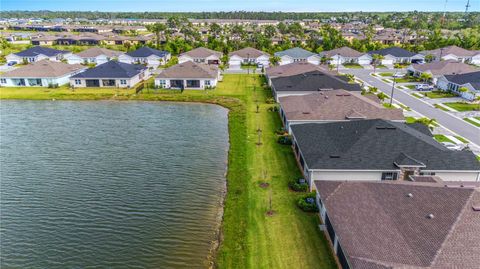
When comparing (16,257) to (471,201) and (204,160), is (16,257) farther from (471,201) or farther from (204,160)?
(471,201)

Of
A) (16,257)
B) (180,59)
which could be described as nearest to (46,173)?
(16,257)

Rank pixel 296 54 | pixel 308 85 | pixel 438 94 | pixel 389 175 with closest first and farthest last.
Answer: pixel 389 175 → pixel 308 85 → pixel 438 94 → pixel 296 54

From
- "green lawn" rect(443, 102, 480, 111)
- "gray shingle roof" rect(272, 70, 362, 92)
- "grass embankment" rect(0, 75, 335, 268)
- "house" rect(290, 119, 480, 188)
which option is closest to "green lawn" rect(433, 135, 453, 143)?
"house" rect(290, 119, 480, 188)

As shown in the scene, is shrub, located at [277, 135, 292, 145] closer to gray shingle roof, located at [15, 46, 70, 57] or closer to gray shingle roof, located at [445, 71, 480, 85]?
gray shingle roof, located at [445, 71, 480, 85]

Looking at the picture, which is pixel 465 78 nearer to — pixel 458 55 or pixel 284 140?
pixel 284 140

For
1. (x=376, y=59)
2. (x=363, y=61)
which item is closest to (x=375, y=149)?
(x=376, y=59)

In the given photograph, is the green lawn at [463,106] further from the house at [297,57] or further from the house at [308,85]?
the house at [297,57]
